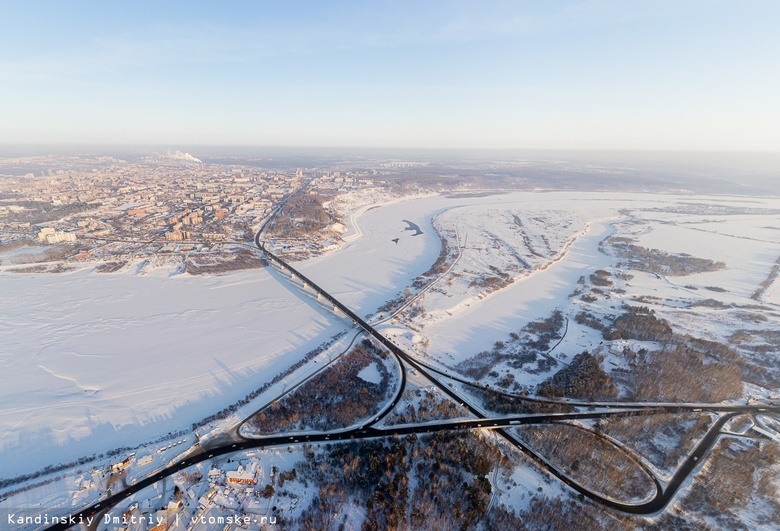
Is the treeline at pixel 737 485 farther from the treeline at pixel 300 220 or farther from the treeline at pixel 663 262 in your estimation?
the treeline at pixel 300 220

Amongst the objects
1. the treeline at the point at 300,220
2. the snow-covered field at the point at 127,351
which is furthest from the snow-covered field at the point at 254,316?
the treeline at the point at 300,220

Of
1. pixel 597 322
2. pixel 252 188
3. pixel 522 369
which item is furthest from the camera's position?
pixel 252 188

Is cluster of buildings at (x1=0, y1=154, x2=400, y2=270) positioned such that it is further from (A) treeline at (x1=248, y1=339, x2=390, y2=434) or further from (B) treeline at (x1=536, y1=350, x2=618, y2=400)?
(B) treeline at (x1=536, y1=350, x2=618, y2=400)

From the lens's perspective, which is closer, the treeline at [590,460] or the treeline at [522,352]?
the treeline at [590,460]

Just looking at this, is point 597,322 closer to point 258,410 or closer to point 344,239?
point 258,410

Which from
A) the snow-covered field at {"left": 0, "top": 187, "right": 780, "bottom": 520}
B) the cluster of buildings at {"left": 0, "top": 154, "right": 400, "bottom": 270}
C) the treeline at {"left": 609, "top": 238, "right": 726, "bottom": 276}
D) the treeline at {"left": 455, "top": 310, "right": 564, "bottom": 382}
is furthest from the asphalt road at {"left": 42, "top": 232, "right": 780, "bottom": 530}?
the cluster of buildings at {"left": 0, "top": 154, "right": 400, "bottom": 270}

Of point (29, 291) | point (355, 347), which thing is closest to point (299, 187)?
point (29, 291)
